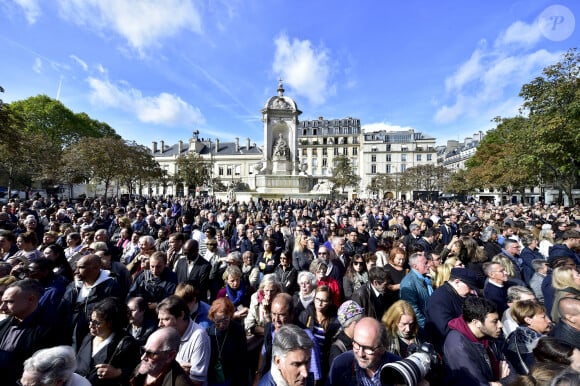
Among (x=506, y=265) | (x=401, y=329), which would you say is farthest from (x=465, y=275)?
(x=401, y=329)

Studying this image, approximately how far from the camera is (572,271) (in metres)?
3.63

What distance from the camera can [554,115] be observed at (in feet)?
63.7

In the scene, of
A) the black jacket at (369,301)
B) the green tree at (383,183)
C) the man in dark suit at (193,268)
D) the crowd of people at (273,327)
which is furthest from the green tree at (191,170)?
the black jacket at (369,301)

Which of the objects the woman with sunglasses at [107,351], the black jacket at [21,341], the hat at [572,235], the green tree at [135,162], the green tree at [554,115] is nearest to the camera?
the woman with sunglasses at [107,351]

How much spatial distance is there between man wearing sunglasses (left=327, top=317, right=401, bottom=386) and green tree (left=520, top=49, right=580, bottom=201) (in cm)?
2311

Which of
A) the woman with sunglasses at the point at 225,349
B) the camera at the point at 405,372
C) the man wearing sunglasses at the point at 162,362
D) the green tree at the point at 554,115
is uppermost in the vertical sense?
the green tree at the point at 554,115

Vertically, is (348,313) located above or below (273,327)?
above

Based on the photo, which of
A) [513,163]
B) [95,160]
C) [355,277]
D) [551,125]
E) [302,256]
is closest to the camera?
[355,277]

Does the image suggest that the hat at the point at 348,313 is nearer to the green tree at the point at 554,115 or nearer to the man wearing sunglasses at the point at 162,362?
the man wearing sunglasses at the point at 162,362

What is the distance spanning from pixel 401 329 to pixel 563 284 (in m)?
2.63

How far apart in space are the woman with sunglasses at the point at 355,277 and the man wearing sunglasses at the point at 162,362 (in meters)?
2.89

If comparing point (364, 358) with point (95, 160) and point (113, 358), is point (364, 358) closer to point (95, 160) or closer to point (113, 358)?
point (113, 358)

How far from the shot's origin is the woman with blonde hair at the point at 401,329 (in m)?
2.77

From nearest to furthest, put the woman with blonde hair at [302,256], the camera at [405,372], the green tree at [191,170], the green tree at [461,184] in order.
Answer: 1. the camera at [405,372]
2. the woman with blonde hair at [302,256]
3. the green tree at [461,184]
4. the green tree at [191,170]
